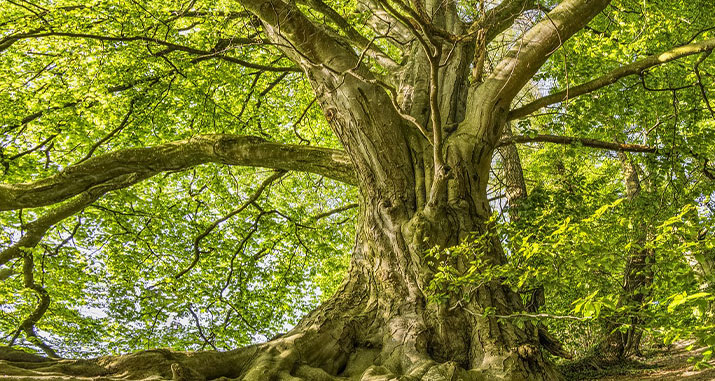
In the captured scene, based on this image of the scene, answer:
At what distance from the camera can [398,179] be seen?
4.99 metres

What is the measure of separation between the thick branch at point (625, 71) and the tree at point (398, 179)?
0.02 meters

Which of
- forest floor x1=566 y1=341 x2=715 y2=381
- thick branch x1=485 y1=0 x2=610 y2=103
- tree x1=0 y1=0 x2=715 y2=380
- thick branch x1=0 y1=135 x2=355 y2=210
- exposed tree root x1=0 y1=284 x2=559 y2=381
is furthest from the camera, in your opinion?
forest floor x1=566 y1=341 x2=715 y2=381

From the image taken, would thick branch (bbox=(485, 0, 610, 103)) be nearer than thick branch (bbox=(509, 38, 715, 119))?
No

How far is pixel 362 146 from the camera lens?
5020mm

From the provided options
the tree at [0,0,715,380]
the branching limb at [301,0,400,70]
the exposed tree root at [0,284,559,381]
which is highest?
the branching limb at [301,0,400,70]

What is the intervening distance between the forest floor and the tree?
277cm

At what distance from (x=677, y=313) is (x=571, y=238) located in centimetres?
→ 72

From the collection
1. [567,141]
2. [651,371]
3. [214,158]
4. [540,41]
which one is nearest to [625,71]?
[540,41]

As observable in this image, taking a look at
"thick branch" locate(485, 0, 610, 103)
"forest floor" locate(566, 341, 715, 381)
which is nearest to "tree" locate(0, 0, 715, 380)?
"thick branch" locate(485, 0, 610, 103)

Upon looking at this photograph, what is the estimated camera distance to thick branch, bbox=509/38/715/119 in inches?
169

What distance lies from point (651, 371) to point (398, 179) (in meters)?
4.74

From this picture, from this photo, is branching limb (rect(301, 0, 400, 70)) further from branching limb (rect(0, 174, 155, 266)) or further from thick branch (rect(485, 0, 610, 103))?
branching limb (rect(0, 174, 155, 266))

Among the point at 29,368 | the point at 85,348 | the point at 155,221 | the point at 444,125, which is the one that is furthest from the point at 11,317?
the point at 444,125

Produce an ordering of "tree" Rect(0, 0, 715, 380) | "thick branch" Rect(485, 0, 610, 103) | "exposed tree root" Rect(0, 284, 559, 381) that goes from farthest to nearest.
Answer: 1. "thick branch" Rect(485, 0, 610, 103)
2. "tree" Rect(0, 0, 715, 380)
3. "exposed tree root" Rect(0, 284, 559, 381)
